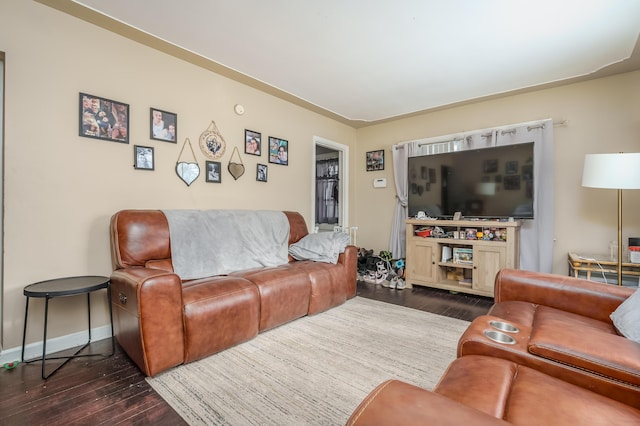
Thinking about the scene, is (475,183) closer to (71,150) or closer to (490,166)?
(490,166)

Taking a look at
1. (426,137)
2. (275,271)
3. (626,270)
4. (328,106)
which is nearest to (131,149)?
(275,271)

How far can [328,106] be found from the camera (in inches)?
163

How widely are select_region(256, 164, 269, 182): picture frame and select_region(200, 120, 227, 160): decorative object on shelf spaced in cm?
51

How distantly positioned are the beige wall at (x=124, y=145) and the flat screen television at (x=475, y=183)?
436 millimetres

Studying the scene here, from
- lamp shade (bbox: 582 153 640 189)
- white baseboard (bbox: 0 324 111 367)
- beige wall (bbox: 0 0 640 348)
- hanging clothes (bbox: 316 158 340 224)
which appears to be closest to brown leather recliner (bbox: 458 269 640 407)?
lamp shade (bbox: 582 153 640 189)

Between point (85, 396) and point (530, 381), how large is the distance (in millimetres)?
2118

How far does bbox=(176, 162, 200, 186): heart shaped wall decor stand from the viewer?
284cm

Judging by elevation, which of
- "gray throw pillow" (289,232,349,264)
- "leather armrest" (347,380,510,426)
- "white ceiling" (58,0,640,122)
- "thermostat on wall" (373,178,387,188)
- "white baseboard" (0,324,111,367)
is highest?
"white ceiling" (58,0,640,122)

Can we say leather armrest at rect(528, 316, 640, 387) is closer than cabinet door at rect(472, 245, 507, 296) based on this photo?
Yes

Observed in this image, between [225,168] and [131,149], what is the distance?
36.0 inches

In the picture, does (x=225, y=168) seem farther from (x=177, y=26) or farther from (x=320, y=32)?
(x=320, y=32)

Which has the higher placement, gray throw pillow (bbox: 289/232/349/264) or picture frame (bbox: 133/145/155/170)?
picture frame (bbox: 133/145/155/170)

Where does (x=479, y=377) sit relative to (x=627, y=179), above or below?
below

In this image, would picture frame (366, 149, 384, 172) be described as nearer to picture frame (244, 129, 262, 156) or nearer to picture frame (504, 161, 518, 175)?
picture frame (504, 161, 518, 175)
